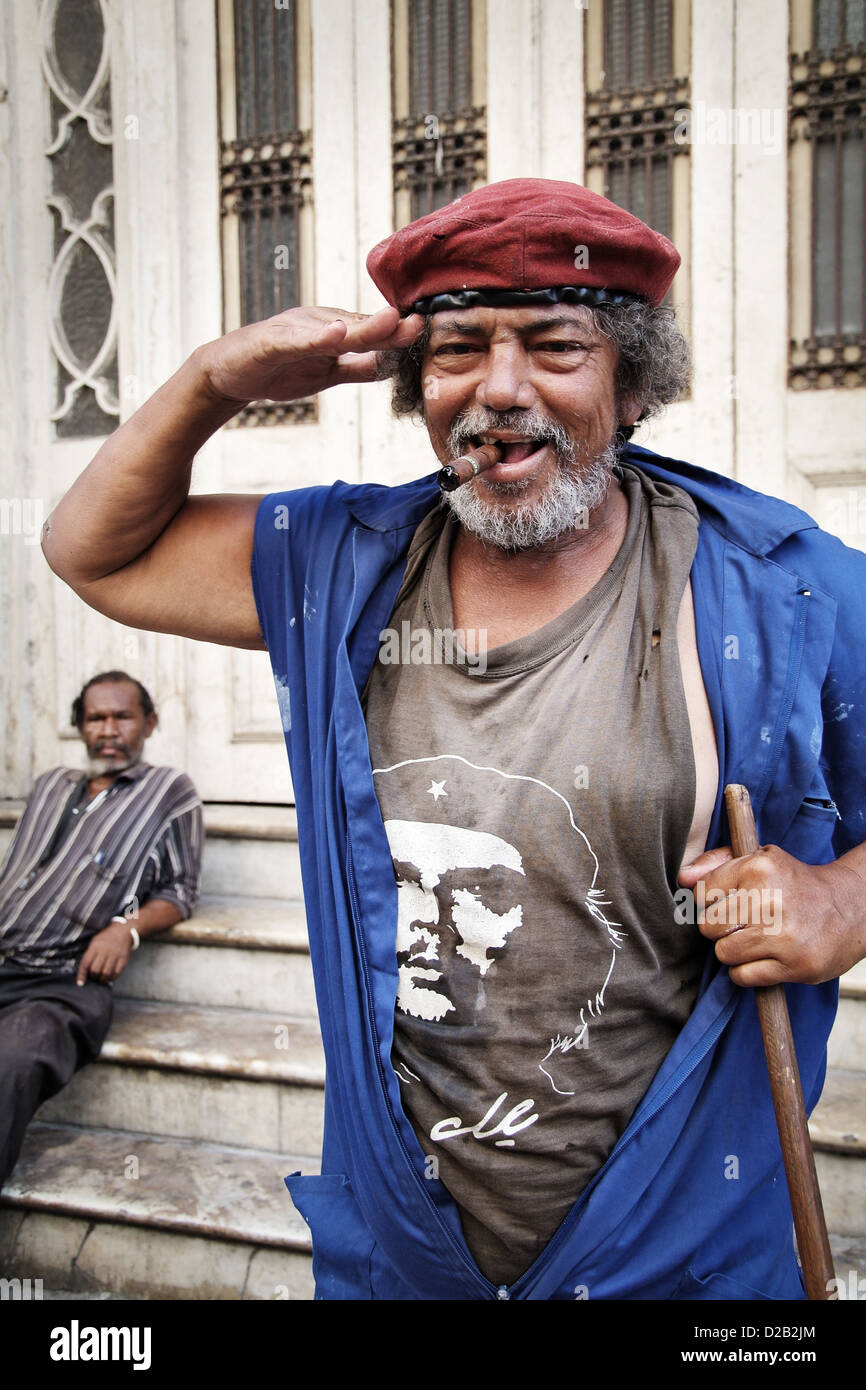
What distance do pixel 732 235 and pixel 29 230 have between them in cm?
246

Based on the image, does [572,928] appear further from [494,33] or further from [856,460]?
[494,33]

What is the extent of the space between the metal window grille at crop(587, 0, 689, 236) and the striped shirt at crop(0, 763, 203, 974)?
236 cm

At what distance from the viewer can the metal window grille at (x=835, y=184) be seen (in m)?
2.94

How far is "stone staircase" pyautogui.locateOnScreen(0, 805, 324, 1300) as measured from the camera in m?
2.54

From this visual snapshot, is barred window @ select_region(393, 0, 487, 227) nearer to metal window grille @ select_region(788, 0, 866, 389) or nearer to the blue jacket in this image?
metal window grille @ select_region(788, 0, 866, 389)

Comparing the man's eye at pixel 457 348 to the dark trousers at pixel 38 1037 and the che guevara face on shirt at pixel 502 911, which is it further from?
the dark trousers at pixel 38 1037

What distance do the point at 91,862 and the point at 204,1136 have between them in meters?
0.90

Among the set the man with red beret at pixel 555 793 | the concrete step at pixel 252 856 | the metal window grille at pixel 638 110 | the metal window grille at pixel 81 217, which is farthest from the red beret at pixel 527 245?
the metal window grille at pixel 81 217

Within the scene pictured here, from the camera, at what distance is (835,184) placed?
118 inches

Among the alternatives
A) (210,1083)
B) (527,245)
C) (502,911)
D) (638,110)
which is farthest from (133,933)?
(638,110)

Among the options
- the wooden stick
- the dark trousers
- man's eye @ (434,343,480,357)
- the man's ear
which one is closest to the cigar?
man's eye @ (434,343,480,357)

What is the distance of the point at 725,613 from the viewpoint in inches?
51.2

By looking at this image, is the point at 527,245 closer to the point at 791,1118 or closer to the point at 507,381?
the point at 507,381
